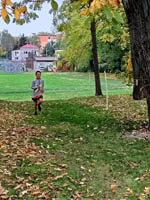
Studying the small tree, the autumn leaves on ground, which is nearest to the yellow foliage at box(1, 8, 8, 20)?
the autumn leaves on ground

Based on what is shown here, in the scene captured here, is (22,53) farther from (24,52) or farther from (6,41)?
(6,41)

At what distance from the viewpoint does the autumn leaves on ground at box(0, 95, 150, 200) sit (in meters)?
4.12

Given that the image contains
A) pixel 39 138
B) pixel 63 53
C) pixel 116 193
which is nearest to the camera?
pixel 116 193

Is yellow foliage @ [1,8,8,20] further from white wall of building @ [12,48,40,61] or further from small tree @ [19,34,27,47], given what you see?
small tree @ [19,34,27,47]

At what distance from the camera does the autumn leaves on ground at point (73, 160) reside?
4.12 m

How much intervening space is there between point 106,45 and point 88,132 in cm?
3868

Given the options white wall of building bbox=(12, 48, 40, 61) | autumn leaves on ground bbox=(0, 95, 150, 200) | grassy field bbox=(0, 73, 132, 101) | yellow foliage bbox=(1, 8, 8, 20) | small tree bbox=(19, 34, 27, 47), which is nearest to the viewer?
yellow foliage bbox=(1, 8, 8, 20)

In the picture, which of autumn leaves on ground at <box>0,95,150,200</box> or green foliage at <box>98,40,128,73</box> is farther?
green foliage at <box>98,40,128,73</box>

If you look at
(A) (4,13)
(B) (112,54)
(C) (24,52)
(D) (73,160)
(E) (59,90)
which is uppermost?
(C) (24,52)

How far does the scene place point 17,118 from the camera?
945cm

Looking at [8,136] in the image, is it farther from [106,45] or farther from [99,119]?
[106,45]

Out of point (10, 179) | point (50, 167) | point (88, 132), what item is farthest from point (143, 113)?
point (10, 179)

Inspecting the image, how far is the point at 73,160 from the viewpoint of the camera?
534cm

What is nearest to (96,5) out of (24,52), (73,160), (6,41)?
(73,160)
